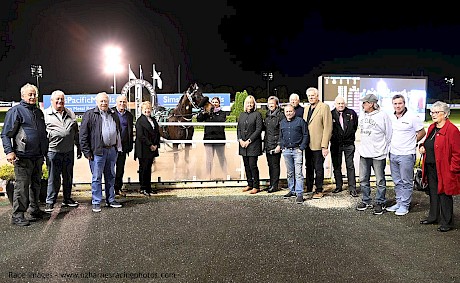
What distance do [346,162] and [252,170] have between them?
4.83ft

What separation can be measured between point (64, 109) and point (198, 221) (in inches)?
94.1

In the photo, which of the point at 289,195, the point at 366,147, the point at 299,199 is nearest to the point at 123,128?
the point at 289,195

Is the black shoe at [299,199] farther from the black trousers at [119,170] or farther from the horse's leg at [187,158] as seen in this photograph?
the black trousers at [119,170]

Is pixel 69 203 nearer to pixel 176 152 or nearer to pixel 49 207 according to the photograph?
pixel 49 207

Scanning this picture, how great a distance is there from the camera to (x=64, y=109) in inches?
239

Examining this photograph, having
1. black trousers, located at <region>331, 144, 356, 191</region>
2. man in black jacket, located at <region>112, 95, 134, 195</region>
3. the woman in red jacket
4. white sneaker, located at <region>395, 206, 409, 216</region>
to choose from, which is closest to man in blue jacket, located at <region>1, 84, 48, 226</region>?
man in black jacket, located at <region>112, 95, 134, 195</region>

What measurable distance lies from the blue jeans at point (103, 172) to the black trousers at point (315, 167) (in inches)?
117

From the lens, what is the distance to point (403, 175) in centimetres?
590

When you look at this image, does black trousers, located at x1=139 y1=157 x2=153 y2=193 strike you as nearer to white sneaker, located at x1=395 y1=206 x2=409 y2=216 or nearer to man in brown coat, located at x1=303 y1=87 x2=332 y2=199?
man in brown coat, located at x1=303 y1=87 x2=332 y2=199

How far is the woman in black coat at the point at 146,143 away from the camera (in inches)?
270

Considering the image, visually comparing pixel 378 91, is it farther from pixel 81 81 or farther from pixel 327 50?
pixel 327 50

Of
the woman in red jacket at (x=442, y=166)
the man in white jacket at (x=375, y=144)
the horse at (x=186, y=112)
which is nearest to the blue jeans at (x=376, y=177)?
the man in white jacket at (x=375, y=144)

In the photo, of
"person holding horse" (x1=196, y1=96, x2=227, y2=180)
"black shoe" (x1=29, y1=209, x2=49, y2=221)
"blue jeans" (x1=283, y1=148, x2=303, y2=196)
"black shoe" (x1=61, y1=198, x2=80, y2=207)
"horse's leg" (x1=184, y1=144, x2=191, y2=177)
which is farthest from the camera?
"horse's leg" (x1=184, y1=144, x2=191, y2=177)

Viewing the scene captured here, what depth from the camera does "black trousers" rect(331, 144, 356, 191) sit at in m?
6.96
